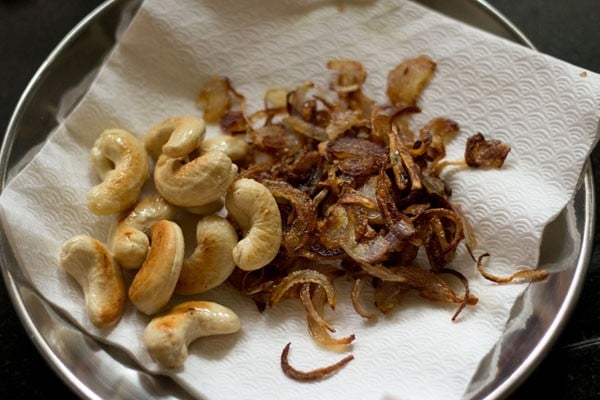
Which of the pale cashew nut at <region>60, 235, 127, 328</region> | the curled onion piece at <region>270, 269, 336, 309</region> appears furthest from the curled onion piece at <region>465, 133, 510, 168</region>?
the pale cashew nut at <region>60, 235, 127, 328</region>

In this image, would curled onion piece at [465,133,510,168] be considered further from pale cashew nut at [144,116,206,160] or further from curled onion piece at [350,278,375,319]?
pale cashew nut at [144,116,206,160]

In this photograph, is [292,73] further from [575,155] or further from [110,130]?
[575,155]

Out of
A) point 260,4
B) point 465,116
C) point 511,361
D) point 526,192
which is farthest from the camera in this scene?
point 260,4

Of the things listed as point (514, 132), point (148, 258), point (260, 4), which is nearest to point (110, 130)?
point (148, 258)

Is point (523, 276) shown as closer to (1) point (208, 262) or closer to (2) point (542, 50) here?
(1) point (208, 262)

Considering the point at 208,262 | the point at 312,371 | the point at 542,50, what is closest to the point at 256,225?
the point at 208,262
